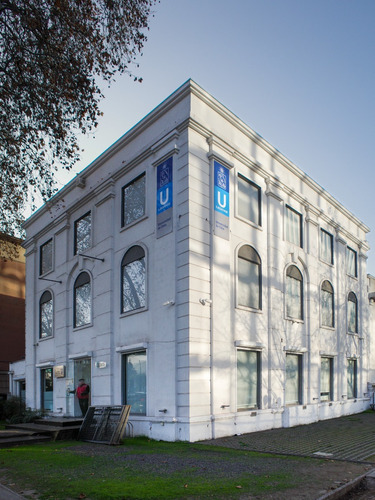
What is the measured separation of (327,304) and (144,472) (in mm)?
15792

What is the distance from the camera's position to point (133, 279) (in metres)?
17.2

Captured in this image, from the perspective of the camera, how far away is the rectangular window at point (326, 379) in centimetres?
2147

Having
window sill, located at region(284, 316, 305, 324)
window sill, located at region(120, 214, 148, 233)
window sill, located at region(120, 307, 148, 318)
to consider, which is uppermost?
window sill, located at region(120, 214, 148, 233)

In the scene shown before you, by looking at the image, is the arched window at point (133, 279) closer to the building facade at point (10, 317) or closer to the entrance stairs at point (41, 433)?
the entrance stairs at point (41, 433)

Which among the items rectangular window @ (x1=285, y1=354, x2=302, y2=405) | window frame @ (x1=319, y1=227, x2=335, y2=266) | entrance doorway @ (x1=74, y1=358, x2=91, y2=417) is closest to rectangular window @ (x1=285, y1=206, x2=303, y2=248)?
window frame @ (x1=319, y1=227, x2=335, y2=266)

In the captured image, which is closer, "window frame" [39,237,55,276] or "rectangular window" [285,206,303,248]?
"rectangular window" [285,206,303,248]

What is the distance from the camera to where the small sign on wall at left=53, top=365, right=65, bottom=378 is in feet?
68.6

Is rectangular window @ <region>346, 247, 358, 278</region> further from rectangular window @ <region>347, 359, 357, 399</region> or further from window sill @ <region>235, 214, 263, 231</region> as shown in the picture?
window sill @ <region>235, 214, 263, 231</region>

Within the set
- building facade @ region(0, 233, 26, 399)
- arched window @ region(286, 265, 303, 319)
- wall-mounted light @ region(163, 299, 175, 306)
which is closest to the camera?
wall-mounted light @ region(163, 299, 175, 306)

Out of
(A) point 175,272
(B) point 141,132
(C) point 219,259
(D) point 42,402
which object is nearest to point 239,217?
(C) point 219,259

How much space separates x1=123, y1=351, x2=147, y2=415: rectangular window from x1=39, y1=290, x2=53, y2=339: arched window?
24.3 feet

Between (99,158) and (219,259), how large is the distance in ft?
23.7

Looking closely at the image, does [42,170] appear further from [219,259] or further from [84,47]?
[219,259]

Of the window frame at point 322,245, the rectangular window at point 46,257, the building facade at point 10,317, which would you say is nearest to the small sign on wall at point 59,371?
the rectangular window at point 46,257
